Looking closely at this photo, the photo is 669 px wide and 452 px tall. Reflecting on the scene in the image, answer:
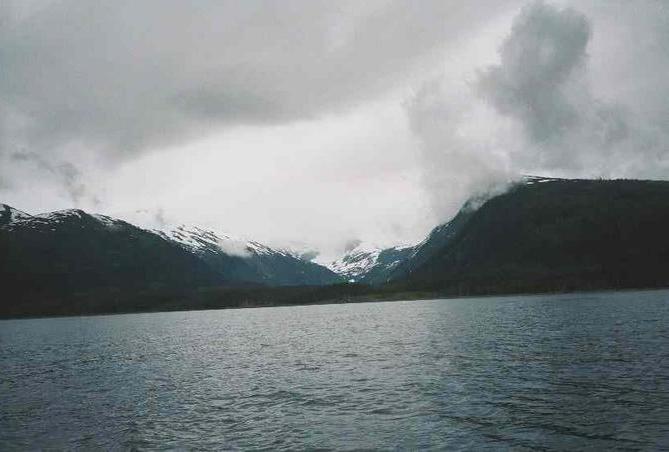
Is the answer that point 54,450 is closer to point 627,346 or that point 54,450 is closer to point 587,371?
point 587,371

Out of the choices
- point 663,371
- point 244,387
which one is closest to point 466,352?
point 663,371

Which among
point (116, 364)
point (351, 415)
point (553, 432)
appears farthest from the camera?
point (116, 364)

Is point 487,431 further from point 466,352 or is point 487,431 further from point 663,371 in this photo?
point 466,352

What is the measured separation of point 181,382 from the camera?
6234cm

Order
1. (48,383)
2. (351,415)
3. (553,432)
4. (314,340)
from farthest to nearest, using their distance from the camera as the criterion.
A: 1. (314,340)
2. (48,383)
3. (351,415)
4. (553,432)

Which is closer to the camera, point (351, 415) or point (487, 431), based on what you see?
point (487, 431)

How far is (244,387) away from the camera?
56719 millimetres

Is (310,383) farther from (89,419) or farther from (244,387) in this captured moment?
(89,419)

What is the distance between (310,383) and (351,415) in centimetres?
1652

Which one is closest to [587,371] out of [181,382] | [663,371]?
[663,371]

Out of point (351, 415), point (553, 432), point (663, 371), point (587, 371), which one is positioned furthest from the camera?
point (587, 371)

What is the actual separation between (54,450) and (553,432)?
34342 mm

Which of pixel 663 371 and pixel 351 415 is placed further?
pixel 663 371

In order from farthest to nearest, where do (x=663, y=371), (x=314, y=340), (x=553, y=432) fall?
(x=314, y=340) → (x=663, y=371) → (x=553, y=432)
